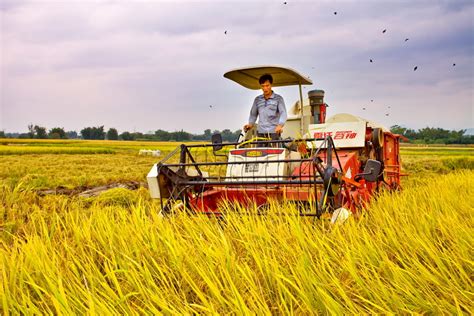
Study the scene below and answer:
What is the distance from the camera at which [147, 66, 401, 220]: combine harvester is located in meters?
4.16

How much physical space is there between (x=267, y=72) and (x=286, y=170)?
1613 millimetres

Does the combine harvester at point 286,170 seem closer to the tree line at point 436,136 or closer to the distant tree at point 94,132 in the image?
the tree line at point 436,136

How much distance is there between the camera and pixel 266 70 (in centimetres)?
585

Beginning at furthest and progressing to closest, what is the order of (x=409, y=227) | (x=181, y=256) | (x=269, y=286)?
(x=409, y=227), (x=181, y=256), (x=269, y=286)

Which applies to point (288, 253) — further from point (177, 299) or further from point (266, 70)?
point (266, 70)

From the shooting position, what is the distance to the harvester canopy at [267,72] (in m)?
5.74

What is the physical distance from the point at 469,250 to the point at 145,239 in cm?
226

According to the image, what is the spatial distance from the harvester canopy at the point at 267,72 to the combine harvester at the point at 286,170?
0.04 ft

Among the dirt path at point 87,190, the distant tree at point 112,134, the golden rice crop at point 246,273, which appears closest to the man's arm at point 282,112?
the golden rice crop at point 246,273

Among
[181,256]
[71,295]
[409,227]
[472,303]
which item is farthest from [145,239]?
[472,303]

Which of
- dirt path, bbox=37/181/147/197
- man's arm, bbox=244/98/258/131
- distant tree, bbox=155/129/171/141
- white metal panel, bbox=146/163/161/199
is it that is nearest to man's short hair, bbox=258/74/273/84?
man's arm, bbox=244/98/258/131

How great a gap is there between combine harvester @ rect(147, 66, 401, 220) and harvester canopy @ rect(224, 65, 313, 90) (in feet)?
0.04

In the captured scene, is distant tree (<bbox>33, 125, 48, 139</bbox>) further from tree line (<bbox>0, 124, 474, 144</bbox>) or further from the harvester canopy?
the harvester canopy

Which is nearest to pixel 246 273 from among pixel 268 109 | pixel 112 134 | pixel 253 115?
pixel 268 109
